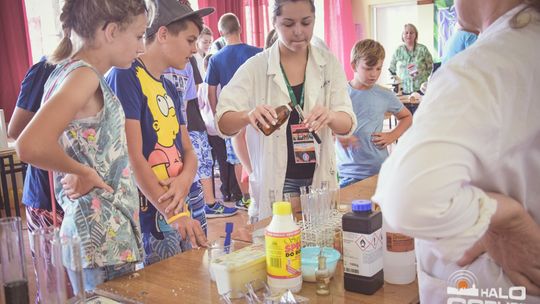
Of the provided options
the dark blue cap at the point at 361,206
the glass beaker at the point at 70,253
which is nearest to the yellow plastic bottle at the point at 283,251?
the dark blue cap at the point at 361,206

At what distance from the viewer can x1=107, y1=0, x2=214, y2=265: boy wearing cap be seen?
5.38 feet

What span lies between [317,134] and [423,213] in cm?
140

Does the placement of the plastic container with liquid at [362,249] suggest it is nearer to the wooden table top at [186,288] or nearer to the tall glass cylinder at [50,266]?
the wooden table top at [186,288]

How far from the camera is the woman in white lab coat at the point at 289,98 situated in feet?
6.47

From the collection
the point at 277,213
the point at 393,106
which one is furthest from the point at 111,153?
→ the point at 393,106

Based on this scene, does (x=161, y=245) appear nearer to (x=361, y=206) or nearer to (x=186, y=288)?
(x=186, y=288)

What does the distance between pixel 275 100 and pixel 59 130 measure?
1006mm

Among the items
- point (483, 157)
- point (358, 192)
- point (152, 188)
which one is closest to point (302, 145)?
point (358, 192)

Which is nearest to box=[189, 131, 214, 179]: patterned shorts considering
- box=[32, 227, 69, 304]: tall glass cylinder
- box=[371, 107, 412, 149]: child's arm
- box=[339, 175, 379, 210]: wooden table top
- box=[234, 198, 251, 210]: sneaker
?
box=[234, 198, 251, 210]: sneaker

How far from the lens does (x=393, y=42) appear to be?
9.77 metres

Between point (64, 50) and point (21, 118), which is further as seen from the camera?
point (21, 118)

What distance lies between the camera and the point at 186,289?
1.23 metres

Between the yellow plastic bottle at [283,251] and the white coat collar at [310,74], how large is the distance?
3.25 feet

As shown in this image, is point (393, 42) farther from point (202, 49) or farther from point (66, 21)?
point (66, 21)
